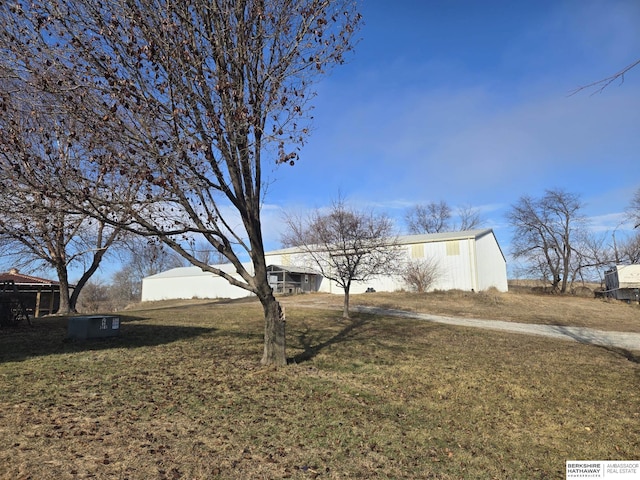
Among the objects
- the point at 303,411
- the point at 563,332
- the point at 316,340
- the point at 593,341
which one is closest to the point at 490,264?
the point at 563,332

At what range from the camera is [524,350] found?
33.5 ft

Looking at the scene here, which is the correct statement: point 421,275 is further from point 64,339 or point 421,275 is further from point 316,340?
point 64,339

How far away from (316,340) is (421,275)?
77.2ft

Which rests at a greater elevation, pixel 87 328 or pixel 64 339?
pixel 87 328

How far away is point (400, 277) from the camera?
33.0m

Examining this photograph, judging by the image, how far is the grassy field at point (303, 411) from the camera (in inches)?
140

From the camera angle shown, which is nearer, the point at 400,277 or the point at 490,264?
the point at 400,277

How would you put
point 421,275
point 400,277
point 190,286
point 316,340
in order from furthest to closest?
point 190,286, point 400,277, point 421,275, point 316,340

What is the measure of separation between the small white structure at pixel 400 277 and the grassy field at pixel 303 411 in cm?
1898

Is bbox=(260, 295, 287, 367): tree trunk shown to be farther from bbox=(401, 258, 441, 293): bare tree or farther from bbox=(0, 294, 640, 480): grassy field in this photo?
bbox=(401, 258, 441, 293): bare tree

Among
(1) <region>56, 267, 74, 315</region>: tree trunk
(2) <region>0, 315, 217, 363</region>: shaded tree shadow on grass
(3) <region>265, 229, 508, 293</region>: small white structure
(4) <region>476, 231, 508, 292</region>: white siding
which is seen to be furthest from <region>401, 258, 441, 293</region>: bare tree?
(2) <region>0, 315, 217, 363</region>: shaded tree shadow on grass

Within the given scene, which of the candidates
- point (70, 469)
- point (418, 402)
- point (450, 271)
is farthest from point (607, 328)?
point (70, 469)

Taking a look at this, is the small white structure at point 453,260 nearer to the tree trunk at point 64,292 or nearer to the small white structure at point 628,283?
the small white structure at point 628,283

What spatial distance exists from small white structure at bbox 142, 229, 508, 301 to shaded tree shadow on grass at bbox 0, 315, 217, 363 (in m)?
15.7
